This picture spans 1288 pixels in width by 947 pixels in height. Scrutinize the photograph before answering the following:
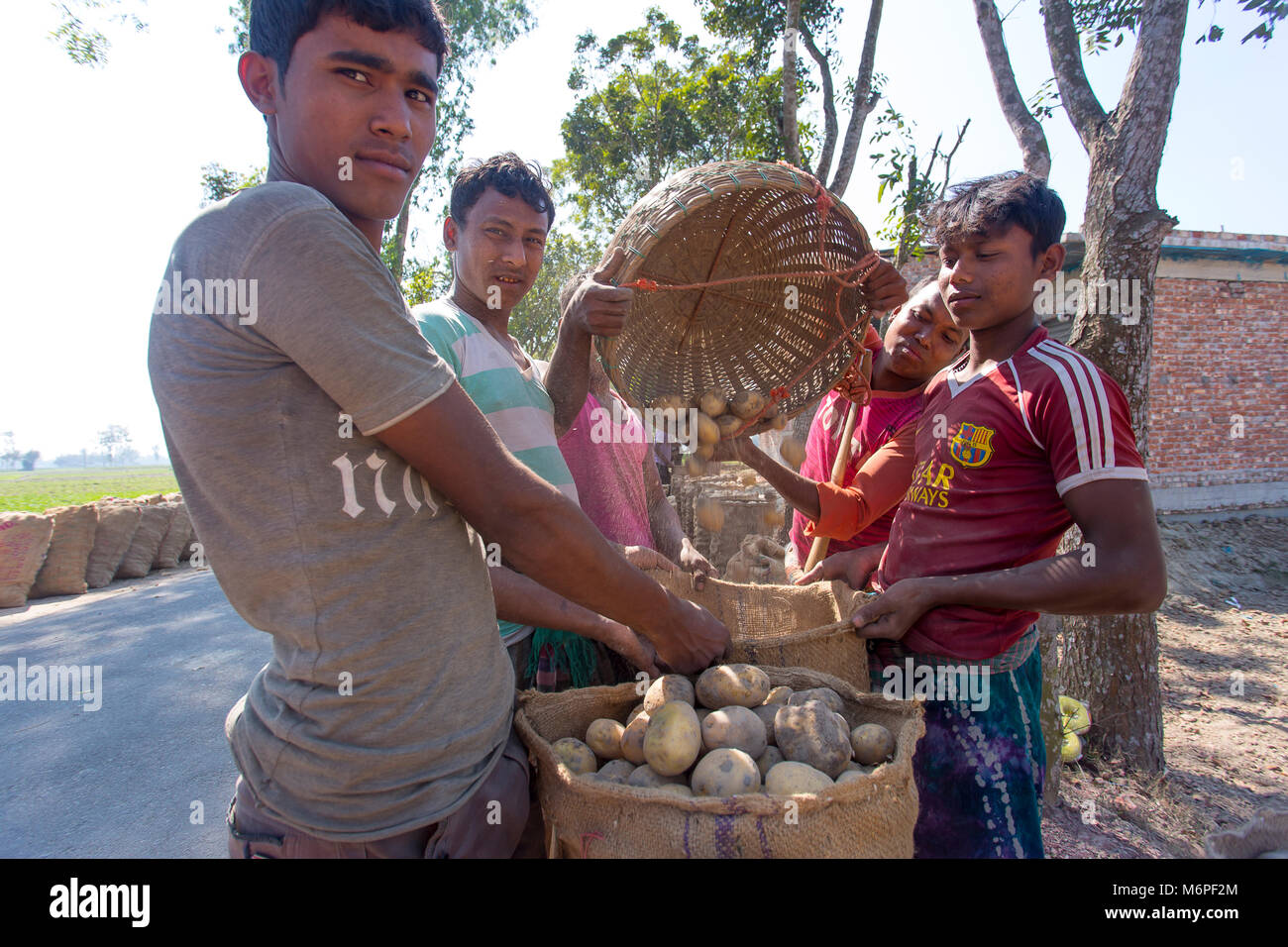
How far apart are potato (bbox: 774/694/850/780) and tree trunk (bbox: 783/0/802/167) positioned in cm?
645

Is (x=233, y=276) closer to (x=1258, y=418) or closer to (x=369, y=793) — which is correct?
(x=369, y=793)

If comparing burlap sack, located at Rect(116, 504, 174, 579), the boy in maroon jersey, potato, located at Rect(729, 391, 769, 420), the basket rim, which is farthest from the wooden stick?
burlap sack, located at Rect(116, 504, 174, 579)

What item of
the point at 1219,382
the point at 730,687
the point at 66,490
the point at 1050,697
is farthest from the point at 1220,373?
the point at 66,490

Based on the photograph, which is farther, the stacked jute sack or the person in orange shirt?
the stacked jute sack

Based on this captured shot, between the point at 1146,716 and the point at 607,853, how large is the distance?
13.2 ft

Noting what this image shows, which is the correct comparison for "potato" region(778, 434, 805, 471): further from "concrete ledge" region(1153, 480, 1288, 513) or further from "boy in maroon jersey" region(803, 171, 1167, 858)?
"concrete ledge" region(1153, 480, 1288, 513)

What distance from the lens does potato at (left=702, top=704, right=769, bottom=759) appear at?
1.48 meters

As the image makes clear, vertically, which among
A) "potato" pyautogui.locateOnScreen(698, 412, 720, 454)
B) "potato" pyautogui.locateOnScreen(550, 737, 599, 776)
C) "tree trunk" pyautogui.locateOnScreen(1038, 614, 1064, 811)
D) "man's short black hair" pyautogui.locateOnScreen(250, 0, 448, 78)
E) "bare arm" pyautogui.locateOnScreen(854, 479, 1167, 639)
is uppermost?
"man's short black hair" pyautogui.locateOnScreen(250, 0, 448, 78)

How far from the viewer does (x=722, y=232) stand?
2.54 m

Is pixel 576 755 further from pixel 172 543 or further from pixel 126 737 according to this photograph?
pixel 172 543

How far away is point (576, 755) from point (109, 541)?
980 cm

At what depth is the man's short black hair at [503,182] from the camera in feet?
6.78

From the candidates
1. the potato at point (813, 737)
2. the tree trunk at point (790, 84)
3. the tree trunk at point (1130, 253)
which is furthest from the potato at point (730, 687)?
the tree trunk at point (790, 84)

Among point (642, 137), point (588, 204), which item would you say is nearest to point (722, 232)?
point (642, 137)
